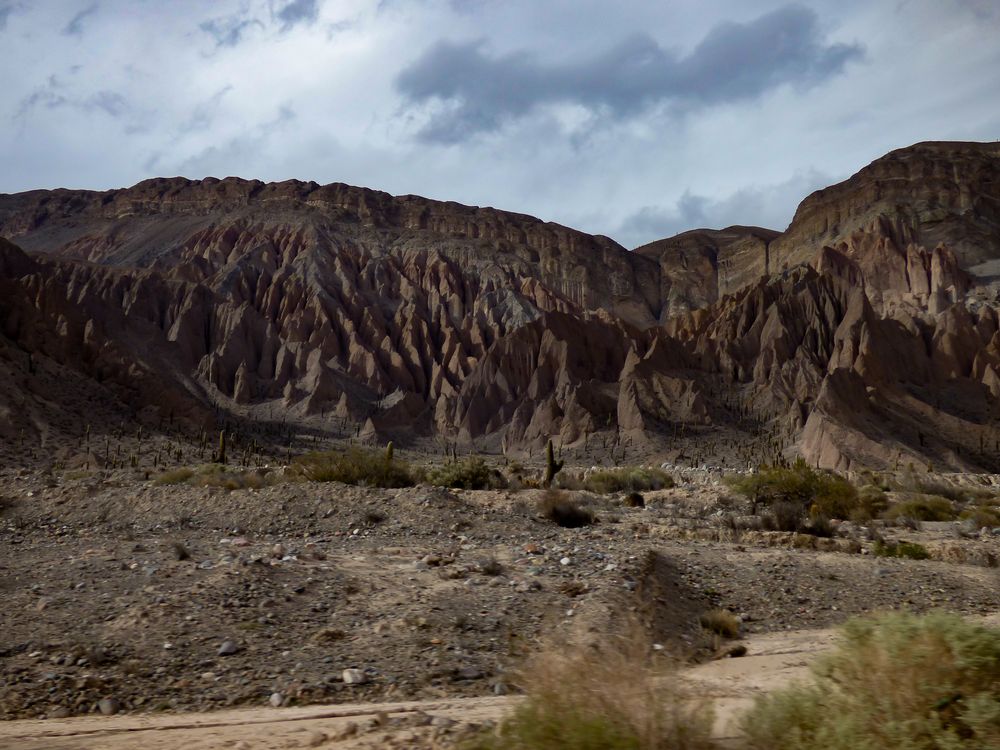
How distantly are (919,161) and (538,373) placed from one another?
263 feet

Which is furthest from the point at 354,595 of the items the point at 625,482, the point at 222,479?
the point at 625,482

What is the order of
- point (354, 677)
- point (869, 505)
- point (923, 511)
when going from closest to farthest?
point (354, 677), point (923, 511), point (869, 505)

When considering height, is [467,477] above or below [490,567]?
below

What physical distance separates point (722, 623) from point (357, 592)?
512 cm

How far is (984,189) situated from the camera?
12550 cm

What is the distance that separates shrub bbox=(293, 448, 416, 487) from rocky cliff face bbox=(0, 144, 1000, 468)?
27.6 metres

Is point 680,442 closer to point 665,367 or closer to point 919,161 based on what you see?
point 665,367

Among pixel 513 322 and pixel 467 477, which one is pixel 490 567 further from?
pixel 513 322

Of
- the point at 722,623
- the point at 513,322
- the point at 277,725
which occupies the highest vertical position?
the point at 513,322

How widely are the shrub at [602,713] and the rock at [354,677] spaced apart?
10.7 ft

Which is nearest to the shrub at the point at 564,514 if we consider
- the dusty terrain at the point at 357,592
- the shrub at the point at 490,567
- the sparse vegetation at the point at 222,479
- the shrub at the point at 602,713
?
the dusty terrain at the point at 357,592

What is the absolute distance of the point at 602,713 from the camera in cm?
512

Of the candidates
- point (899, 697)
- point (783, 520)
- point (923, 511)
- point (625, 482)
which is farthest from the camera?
point (625, 482)

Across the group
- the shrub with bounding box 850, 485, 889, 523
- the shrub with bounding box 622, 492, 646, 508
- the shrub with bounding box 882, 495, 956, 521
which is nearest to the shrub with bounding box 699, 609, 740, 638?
the shrub with bounding box 850, 485, 889, 523
